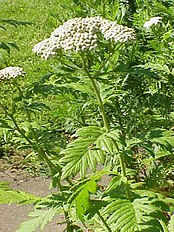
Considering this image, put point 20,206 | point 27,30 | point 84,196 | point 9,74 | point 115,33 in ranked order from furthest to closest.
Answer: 1. point 27,30
2. point 20,206
3. point 9,74
4. point 115,33
5. point 84,196

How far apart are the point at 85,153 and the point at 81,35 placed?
1.60ft

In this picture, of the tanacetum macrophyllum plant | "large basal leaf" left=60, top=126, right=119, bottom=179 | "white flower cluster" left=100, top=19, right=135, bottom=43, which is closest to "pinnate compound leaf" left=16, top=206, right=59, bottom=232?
the tanacetum macrophyllum plant

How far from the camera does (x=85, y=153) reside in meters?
2.17


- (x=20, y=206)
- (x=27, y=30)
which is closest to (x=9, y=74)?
(x=20, y=206)

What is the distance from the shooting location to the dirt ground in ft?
13.3

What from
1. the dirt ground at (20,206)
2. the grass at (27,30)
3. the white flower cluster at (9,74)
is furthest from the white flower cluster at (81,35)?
the grass at (27,30)

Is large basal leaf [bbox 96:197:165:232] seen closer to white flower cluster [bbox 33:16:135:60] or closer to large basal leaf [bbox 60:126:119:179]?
large basal leaf [bbox 60:126:119:179]

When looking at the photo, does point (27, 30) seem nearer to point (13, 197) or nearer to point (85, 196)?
point (13, 197)

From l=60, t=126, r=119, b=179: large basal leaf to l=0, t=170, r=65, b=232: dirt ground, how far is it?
185cm

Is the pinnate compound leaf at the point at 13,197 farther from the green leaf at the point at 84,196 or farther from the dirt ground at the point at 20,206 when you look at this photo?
the dirt ground at the point at 20,206

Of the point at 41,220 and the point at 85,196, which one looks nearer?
the point at 85,196

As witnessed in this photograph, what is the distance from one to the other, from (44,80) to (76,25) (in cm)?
69

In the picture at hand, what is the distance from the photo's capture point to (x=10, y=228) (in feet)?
13.3

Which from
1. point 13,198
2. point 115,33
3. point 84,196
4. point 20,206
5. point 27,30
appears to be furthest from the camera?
point 27,30
